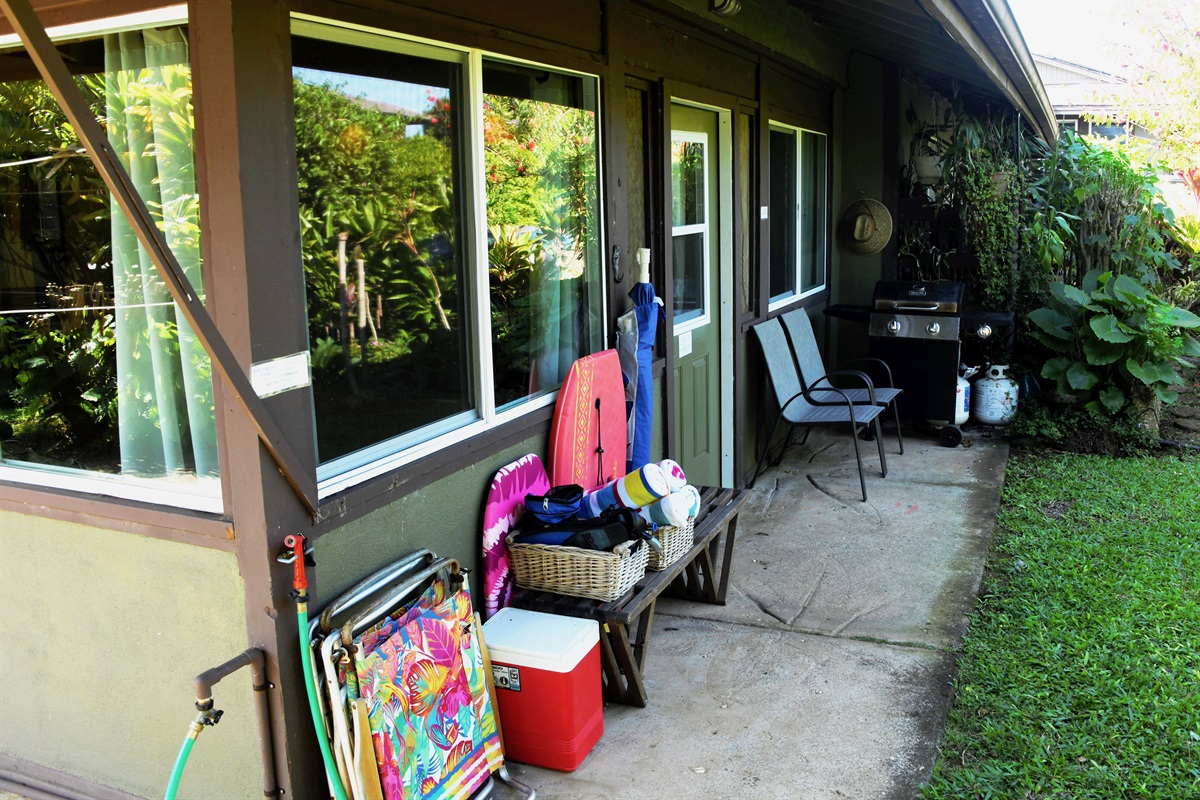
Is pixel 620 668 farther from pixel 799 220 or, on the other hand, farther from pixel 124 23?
pixel 799 220

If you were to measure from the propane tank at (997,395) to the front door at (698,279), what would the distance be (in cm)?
232

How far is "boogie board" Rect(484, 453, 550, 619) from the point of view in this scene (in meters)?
3.34

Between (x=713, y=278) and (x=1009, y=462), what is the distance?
2.38 m

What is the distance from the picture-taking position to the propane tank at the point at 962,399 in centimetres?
695

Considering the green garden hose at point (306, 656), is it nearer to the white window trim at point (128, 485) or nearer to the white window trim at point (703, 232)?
the white window trim at point (128, 485)

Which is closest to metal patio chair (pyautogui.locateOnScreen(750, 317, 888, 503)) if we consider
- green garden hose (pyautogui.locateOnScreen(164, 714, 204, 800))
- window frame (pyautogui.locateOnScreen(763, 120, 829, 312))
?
window frame (pyautogui.locateOnScreen(763, 120, 829, 312))

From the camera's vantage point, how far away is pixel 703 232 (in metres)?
5.50

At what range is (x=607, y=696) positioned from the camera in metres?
3.50

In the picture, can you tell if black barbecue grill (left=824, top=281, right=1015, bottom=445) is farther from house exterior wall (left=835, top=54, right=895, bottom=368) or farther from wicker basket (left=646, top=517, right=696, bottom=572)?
wicker basket (left=646, top=517, right=696, bottom=572)

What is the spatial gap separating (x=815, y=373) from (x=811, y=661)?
3235 millimetres

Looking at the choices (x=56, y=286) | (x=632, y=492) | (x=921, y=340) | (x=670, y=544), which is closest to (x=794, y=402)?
(x=921, y=340)

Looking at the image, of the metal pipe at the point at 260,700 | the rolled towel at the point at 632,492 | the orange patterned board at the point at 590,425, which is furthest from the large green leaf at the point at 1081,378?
the metal pipe at the point at 260,700

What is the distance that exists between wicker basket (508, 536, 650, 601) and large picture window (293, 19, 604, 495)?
0.47 metres

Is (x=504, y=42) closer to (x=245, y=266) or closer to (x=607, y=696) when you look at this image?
(x=245, y=266)
